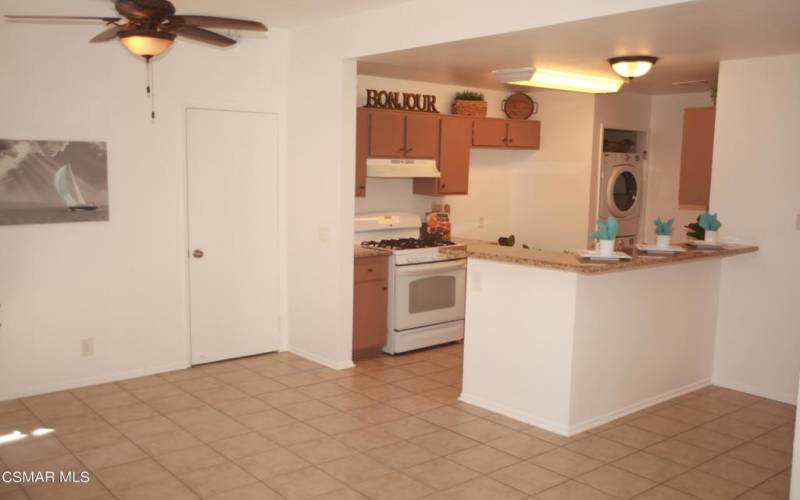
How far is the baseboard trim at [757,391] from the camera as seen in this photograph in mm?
4836

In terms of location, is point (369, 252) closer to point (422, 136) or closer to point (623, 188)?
point (422, 136)

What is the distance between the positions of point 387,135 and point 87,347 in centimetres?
294

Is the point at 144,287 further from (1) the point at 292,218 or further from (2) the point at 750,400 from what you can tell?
(2) the point at 750,400

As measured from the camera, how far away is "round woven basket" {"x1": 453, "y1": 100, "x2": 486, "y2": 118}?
6.67 m

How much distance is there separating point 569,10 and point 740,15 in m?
0.84

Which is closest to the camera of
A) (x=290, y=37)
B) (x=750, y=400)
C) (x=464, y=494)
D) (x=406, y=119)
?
(x=464, y=494)

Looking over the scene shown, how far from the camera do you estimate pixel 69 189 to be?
465cm

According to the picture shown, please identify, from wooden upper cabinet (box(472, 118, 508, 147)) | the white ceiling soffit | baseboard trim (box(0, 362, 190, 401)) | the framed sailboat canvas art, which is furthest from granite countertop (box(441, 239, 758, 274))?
the framed sailboat canvas art

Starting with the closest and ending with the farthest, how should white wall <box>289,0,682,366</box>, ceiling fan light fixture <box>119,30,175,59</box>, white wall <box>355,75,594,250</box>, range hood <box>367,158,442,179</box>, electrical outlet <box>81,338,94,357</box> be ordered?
1. ceiling fan light fixture <box>119,30,175,59</box>
2. electrical outlet <box>81,338,94,357</box>
3. white wall <box>289,0,682,366</box>
4. range hood <box>367,158,442,179</box>
5. white wall <box>355,75,594,250</box>

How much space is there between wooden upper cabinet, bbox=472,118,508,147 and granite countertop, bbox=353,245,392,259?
1661 mm

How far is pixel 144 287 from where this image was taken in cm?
510

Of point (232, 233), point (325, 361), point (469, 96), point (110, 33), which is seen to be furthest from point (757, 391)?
point (110, 33)

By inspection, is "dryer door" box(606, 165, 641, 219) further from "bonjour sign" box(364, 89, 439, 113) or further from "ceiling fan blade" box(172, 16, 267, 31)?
"ceiling fan blade" box(172, 16, 267, 31)

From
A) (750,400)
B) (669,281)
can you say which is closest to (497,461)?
(669,281)
